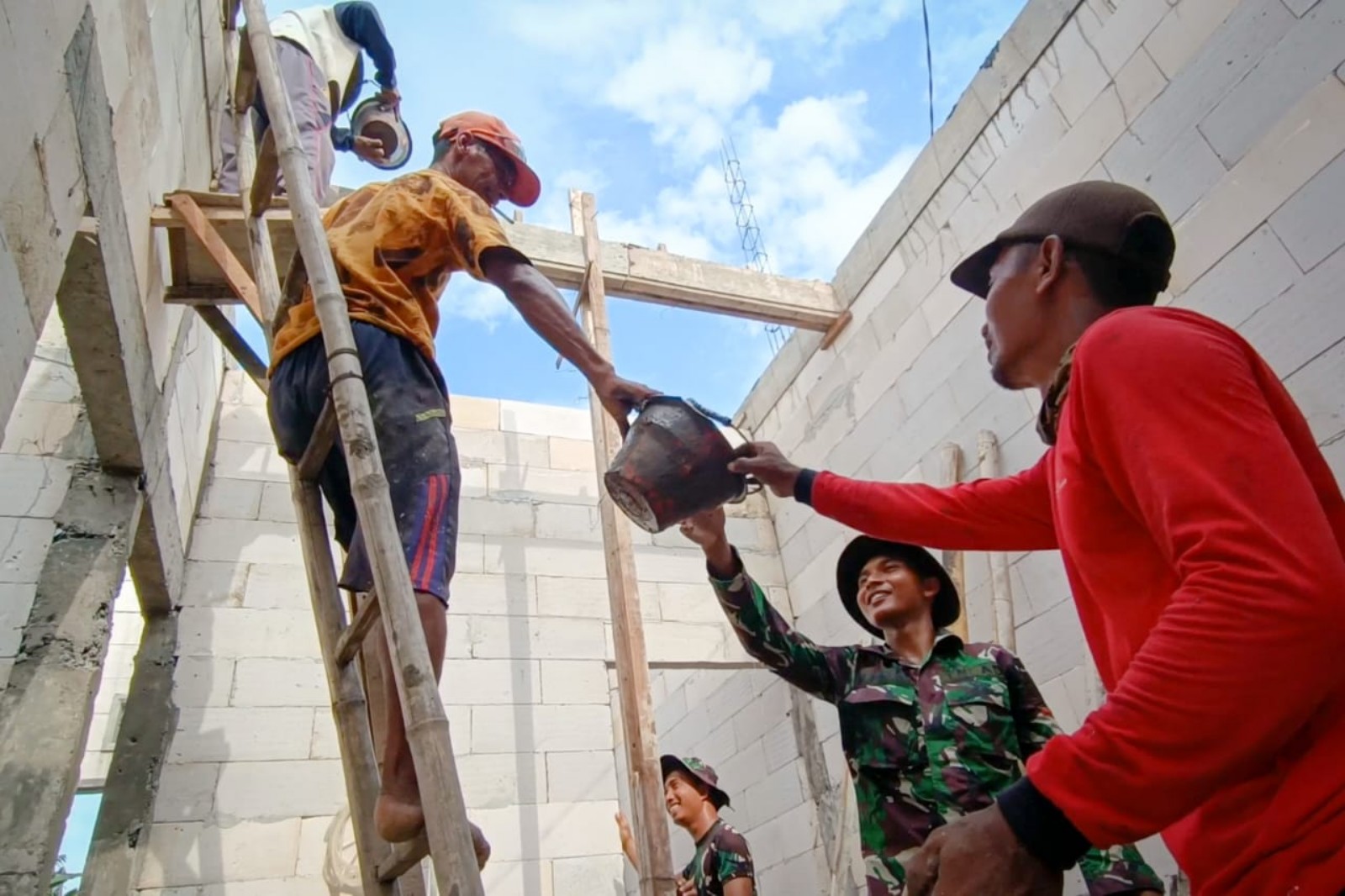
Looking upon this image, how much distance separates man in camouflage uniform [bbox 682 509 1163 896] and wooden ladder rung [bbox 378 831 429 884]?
0.94 metres

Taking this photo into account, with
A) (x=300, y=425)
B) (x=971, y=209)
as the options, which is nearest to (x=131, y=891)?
(x=300, y=425)

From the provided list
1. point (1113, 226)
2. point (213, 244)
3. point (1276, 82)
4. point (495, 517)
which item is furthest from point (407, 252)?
point (495, 517)

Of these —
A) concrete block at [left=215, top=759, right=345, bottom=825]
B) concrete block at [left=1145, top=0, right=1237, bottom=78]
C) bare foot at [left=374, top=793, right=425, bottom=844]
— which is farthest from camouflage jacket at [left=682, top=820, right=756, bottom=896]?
concrete block at [left=1145, top=0, right=1237, bottom=78]

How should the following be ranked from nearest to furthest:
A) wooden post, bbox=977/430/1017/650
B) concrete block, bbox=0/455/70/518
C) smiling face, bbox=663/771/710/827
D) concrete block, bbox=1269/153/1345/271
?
concrete block, bbox=1269/153/1345/271
concrete block, bbox=0/455/70/518
wooden post, bbox=977/430/1017/650
smiling face, bbox=663/771/710/827

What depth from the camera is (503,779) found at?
4059mm

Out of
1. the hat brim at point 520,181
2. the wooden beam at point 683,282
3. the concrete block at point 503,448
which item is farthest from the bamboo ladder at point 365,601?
the concrete block at point 503,448

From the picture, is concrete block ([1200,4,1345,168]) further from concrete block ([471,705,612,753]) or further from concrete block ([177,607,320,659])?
concrete block ([177,607,320,659])

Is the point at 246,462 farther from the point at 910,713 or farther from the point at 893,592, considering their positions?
the point at 910,713

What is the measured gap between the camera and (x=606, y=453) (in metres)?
3.98

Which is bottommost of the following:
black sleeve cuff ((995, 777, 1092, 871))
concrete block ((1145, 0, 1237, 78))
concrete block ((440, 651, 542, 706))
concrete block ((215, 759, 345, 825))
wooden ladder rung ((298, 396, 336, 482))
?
black sleeve cuff ((995, 777, 1092, 871))

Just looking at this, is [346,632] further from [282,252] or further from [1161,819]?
[282,252]

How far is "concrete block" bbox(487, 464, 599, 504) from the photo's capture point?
193 inches

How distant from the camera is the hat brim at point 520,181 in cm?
202

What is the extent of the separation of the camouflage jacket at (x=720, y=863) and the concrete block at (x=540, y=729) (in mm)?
929
